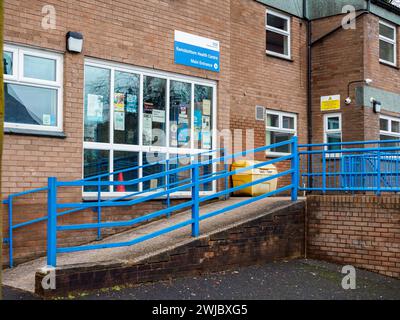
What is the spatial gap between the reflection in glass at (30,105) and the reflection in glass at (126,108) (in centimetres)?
113

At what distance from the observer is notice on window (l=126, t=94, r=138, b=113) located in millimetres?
9055

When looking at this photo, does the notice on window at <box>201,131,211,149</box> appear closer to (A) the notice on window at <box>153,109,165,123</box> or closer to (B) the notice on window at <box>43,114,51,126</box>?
(A) the notice on window at <box>153,109,165,123</box>

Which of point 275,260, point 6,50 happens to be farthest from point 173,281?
point 6,50

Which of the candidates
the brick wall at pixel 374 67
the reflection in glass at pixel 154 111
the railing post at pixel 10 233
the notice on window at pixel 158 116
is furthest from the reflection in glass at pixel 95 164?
the brick wall at pixel 374 67

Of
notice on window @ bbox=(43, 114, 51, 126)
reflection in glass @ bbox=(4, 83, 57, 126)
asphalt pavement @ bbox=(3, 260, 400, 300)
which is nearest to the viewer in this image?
asphalt pavement @ bbox=(3, 260, 400, 300)

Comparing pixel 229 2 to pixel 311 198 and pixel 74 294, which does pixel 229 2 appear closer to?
pixel 311 198

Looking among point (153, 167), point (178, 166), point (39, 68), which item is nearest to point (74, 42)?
point (39, 68)

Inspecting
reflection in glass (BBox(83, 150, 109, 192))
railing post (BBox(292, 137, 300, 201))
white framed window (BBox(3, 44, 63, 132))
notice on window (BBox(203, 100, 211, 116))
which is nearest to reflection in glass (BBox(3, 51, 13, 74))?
white framed window (BBox(3, 44, 63, 132))

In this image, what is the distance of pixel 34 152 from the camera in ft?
25.2

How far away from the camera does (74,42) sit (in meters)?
8.16

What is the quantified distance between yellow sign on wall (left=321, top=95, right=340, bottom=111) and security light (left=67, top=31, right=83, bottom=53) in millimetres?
7288

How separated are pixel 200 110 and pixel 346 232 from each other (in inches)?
141

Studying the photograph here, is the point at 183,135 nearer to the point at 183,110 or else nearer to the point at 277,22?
the point at 183,110

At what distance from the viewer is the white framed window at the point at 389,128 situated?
14016 millimetres
